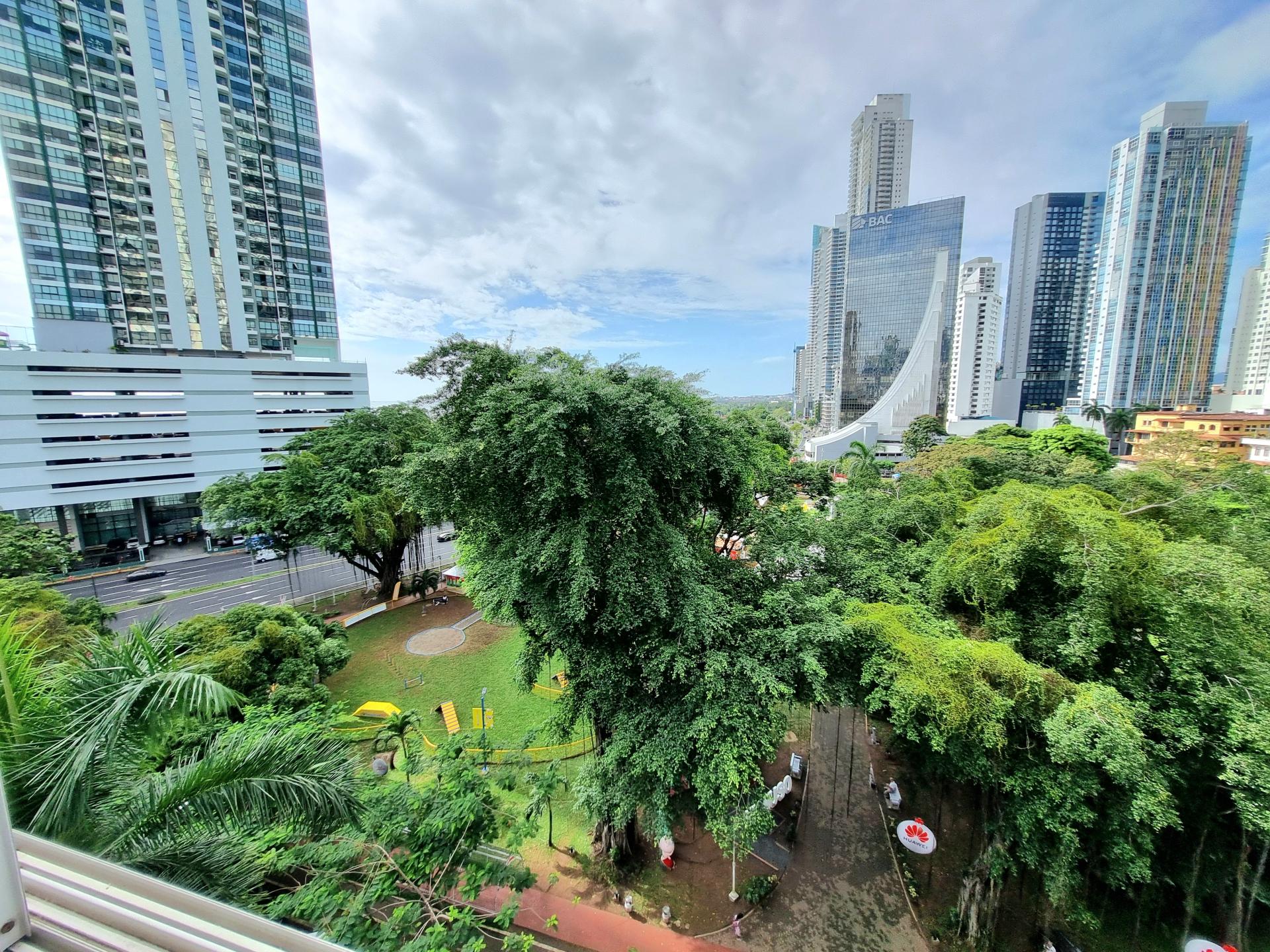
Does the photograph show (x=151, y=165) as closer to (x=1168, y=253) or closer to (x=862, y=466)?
(x=862, y=466)

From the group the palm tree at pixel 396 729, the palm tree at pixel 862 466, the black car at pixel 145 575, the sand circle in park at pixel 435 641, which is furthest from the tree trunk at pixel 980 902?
the black car at pixel 145 575

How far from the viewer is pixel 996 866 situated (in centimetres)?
561

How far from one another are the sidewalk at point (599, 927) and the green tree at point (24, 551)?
462 inches

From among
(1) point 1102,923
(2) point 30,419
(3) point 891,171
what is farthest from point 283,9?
(3) point 891,171

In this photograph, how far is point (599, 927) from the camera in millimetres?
6184

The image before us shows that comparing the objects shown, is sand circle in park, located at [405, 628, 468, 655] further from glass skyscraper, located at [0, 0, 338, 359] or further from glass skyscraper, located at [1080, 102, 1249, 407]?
glass skyscraper, located at [1080, 102, 1249, 407]

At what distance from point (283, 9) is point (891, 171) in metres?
64.1

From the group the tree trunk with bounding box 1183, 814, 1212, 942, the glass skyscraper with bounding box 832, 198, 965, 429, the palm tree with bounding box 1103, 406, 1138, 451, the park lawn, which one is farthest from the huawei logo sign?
the glass skyscraper with bounding box 832, 198, 965, 429

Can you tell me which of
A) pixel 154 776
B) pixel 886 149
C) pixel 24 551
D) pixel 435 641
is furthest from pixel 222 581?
pixel 886 149

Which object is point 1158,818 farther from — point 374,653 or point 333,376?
point 333,376

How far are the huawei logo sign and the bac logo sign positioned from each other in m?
56.9

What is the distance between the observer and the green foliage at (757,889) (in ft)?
21.6

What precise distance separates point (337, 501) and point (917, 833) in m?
14.8

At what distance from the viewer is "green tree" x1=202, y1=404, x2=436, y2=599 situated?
45.6 ft
